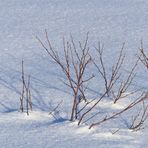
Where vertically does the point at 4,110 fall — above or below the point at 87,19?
below

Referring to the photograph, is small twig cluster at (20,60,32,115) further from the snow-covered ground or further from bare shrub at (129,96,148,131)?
bare shrub at (129,96,148,131)

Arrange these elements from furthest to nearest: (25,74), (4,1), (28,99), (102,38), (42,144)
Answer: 1. (4,1)
2. (102,38)
3. (25,74)
4. (28,99)
5. (42,144)

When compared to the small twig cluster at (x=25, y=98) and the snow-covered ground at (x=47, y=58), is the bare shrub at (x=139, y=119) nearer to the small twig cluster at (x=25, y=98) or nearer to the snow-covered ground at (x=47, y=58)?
the snow-covered ground at (x=47, y=58)

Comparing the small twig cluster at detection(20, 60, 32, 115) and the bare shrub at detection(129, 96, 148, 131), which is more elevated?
the small twig cluster at detection(20, 60, 32, 115)

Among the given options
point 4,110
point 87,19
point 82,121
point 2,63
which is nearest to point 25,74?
point 2,63

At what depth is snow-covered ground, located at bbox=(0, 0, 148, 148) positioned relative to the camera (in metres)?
2.70

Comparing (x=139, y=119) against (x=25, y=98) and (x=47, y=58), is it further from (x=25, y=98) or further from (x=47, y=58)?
(x=47, y=58)

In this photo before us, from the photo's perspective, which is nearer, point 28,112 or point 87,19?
point 28,112

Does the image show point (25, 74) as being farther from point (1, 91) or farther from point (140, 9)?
point (140, 9)

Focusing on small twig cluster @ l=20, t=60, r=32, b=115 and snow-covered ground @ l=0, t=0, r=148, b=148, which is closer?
snow-covered ground @ l=0, t=0, r=148, b=148

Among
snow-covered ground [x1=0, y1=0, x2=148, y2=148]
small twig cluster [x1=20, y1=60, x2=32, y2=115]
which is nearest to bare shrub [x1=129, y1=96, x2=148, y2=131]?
→ snow-covered ground [x1=0, y1=0, x2=148, y2=148]

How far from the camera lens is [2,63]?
3.65 metres

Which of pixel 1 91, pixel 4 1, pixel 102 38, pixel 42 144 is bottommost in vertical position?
pixel 42 144

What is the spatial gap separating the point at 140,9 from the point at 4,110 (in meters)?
2.12
